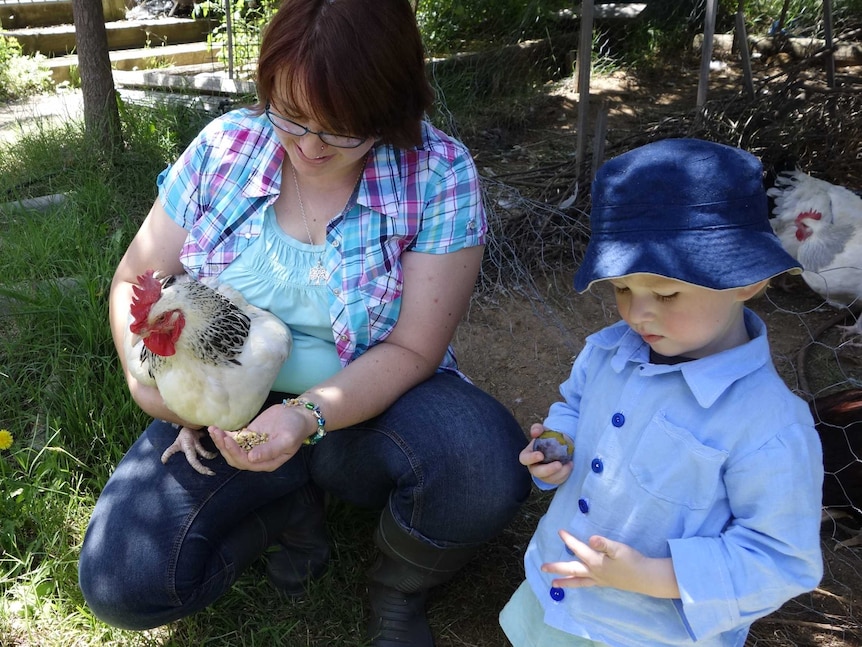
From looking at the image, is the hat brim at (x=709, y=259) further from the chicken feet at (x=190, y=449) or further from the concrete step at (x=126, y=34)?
the concrete step at (x=126, y=34)

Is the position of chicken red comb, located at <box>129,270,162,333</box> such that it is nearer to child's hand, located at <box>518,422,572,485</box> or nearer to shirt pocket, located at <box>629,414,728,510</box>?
child's hand, located at <box>518,422,572,485</box>

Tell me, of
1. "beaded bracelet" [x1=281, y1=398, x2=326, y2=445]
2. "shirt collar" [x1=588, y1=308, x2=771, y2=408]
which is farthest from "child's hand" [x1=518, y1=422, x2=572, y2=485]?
"beaded bracelet" [x1=281, y1=398, x2=326, y2=445]

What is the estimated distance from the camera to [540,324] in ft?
10.8

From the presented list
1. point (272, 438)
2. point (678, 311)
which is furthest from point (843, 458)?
point (272, 438)

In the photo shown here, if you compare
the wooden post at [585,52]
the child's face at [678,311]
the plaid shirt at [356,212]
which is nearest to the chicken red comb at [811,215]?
the wooden post at [585,52]

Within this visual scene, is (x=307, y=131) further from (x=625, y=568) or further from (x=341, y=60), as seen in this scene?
(x=625, y=568)

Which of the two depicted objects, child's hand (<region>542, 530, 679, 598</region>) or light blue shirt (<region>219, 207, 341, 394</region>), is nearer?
child's hand (<region>542, 530, 679, 598</region>)

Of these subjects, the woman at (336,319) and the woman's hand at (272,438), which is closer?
the woman's hand at (272,438)

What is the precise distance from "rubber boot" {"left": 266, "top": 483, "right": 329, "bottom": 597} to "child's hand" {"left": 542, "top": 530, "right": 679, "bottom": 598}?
1.00 m

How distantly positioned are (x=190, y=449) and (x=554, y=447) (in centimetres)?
94

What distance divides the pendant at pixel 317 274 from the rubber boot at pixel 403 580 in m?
0.60

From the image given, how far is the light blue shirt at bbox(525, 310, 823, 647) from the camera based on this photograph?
1.16 meters

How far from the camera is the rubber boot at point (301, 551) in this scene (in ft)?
6.79

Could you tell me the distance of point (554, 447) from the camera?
1.42 metres
